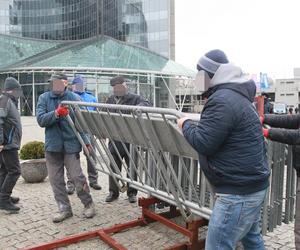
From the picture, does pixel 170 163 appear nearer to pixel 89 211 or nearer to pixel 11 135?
pixel 89 211

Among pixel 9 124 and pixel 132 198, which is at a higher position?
pixel 9 124

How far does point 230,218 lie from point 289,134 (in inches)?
35.6

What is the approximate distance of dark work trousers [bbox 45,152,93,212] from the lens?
541 centimetres

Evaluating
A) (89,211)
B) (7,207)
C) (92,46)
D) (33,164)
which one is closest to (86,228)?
(89,211)

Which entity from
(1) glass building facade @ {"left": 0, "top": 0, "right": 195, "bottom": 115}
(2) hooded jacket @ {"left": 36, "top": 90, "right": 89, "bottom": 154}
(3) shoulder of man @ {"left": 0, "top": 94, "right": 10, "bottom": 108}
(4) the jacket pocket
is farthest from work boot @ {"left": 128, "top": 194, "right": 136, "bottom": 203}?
(1) glass building facade @ {"left": 0, "top": 0, "right": 195, "bottom": 115}

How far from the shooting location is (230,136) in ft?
8.73

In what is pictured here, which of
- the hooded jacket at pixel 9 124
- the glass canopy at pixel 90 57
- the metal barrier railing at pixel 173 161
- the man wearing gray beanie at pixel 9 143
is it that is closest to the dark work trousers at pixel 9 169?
the man wearing gray beanie at pixel 9 143

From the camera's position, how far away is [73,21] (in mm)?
72500

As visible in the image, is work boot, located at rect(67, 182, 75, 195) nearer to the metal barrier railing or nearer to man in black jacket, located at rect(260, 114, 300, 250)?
the metal barrier railing

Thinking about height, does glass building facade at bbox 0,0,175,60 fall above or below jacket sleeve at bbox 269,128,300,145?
above

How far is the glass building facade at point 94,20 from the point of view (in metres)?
65.9

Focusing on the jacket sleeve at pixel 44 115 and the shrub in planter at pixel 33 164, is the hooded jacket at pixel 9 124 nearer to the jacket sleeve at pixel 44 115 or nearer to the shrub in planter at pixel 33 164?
the jacket sleeve at pixel 44 115

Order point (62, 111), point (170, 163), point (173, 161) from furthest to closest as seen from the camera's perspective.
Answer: point (62, 111), point (173, 161), point (170, 163)

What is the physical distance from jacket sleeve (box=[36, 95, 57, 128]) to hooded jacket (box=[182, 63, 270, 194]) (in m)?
2.80
